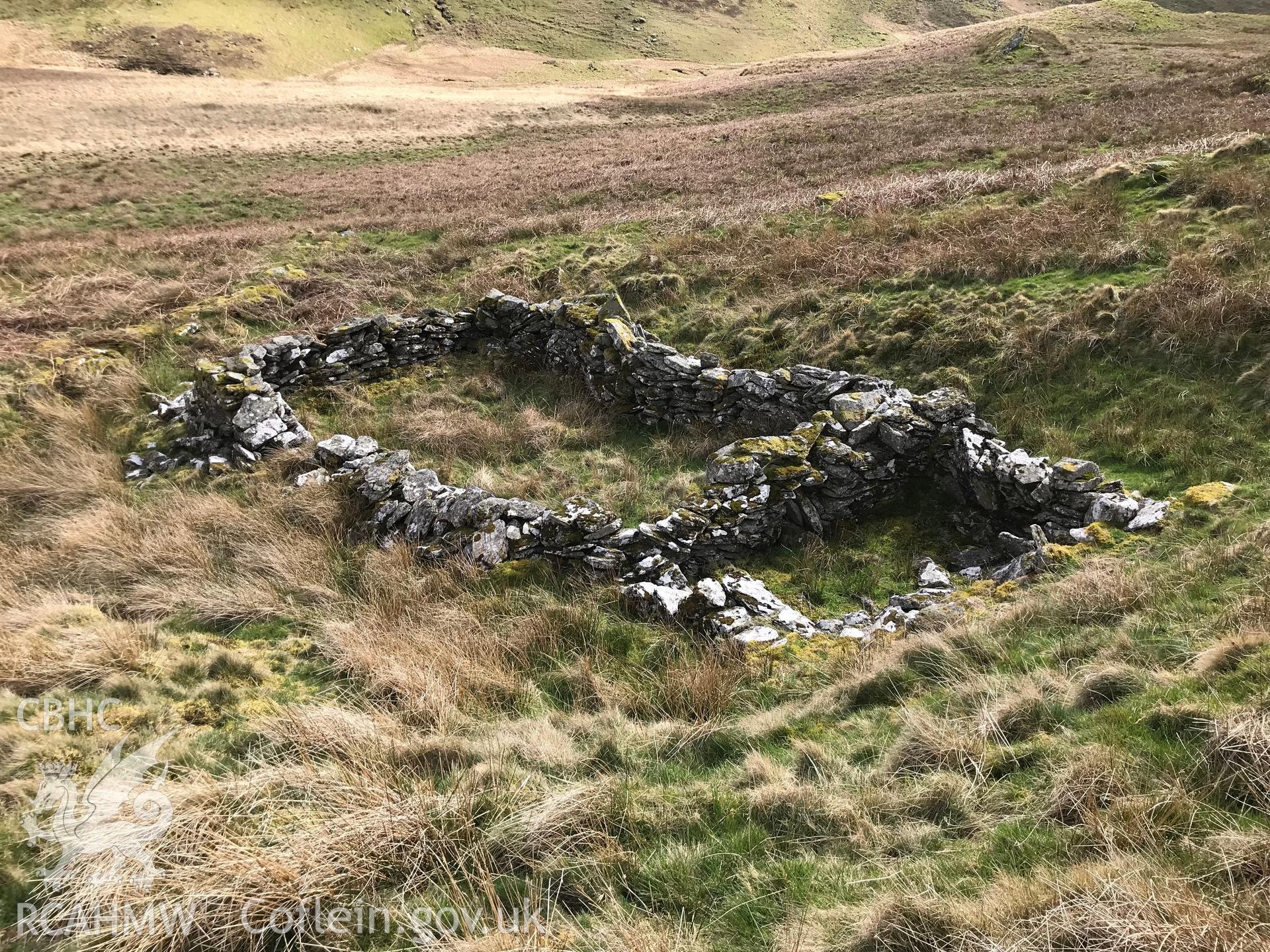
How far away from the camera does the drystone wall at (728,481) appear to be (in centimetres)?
621

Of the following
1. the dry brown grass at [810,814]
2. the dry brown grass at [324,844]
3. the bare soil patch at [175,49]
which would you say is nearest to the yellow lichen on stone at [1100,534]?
the dry brown grass at [810,814]

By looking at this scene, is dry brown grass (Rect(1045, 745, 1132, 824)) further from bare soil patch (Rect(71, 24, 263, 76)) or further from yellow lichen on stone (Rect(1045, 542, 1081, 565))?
bare soil patch (Rect(71, 24, 263, 76))

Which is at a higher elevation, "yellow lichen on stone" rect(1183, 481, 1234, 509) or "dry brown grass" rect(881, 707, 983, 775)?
"yellow lichen on stone" rect(1183, 481, 1234, 509)

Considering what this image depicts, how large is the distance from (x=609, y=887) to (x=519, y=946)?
51 centimetres

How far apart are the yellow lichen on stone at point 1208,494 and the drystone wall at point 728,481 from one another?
9.5 inches

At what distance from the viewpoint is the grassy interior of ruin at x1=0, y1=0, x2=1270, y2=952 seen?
3.11m

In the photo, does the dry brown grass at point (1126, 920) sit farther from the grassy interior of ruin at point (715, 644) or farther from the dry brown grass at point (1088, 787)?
the dry brown grass at point (1088, 787)

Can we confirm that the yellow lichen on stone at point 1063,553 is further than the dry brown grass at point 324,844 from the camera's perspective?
Yes

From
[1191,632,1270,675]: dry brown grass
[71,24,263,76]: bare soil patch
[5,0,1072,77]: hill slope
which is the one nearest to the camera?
[1191,632,1270,675]: dry brown grass

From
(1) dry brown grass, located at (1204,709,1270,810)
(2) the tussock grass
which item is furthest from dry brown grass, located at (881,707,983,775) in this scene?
(1) dry brown grass, located at (1204,709,1270,810)

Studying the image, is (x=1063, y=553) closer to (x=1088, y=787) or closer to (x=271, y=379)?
(x=1088, y=787)

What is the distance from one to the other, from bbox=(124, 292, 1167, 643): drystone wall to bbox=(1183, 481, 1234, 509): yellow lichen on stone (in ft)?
0.79

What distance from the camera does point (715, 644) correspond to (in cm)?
554

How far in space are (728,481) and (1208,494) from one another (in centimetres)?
462
